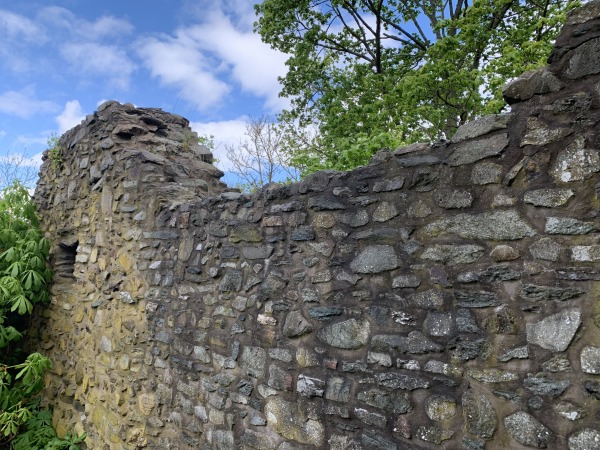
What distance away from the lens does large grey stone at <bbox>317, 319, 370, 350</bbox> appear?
245cm

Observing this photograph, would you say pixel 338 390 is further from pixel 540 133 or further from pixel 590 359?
pixel 540 133

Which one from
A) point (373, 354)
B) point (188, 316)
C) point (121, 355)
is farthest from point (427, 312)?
point (121, 355)

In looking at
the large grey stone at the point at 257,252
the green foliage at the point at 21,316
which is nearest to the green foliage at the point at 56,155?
the green foliage at the point at 21,316

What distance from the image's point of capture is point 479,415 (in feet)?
6.56

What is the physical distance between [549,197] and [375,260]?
2.92 ft

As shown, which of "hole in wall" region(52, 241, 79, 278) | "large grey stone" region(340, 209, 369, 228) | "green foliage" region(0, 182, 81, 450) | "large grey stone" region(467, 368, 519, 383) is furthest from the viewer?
"hole in wall" region(52, 241, 79, 278)

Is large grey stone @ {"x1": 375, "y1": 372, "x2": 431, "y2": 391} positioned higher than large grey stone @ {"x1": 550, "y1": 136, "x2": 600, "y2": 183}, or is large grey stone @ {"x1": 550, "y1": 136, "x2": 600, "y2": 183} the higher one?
large grey stone @ {"x1": 550, "y1": 136, "x2": 600, "y2": 183}

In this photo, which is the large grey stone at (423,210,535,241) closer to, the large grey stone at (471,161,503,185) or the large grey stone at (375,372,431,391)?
the large grey stone at (471,161,503,185)

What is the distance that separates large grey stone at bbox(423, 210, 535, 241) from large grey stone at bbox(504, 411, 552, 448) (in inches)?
29.6

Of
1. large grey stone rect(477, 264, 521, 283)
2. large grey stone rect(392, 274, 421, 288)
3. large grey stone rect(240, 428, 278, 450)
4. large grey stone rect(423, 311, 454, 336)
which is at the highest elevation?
large grey stone rect(477, 264, 521, 283)

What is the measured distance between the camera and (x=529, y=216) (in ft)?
6.48

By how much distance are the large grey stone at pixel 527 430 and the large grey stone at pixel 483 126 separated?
1.25 metres

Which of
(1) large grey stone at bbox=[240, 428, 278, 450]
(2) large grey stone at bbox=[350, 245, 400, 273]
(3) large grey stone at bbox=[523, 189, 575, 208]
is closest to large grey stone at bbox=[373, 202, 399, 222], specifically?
(2) large grey stone at bbox=[350, 245, 400, 273]

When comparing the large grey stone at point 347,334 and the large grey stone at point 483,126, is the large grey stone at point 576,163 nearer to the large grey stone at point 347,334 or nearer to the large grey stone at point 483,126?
the large grey stone at point 483,126
